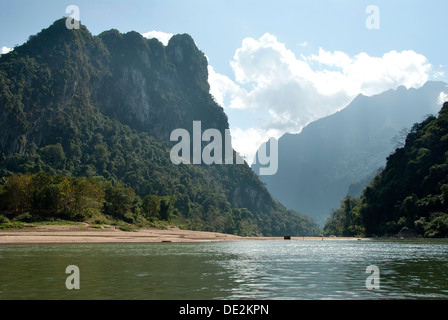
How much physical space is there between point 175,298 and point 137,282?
440 centimetres

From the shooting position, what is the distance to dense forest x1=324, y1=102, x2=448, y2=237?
88.2 m

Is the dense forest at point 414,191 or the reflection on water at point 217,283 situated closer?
the reflection on water at point 217,283

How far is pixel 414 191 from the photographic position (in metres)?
100

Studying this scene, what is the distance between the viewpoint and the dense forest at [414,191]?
8819cm

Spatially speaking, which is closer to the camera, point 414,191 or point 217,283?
point 217,283

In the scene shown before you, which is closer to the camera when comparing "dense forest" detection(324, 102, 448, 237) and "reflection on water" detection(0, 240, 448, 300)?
"reflection on water" detection(0, 240, 448, 300)

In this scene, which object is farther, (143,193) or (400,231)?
(143,193)

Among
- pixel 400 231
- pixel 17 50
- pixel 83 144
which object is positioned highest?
pixel 17 50

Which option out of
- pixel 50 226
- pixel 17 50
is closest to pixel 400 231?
pixel 50 226

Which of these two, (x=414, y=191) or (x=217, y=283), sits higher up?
(x=414, y=191)
